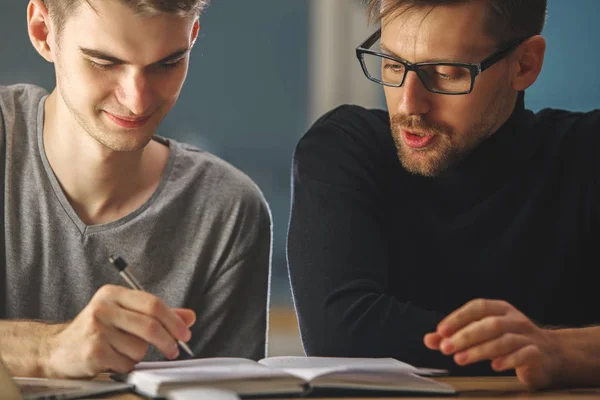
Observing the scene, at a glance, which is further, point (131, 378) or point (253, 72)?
point (253, 72)

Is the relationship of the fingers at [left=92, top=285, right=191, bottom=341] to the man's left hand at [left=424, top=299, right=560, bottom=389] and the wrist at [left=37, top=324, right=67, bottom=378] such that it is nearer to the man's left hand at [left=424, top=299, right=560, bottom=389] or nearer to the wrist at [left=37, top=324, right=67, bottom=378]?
the wrist at [left=37, top=324, right=67, bottom=378]

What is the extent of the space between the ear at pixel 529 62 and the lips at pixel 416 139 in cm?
27

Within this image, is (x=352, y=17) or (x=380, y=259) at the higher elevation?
(x=352, y=17)

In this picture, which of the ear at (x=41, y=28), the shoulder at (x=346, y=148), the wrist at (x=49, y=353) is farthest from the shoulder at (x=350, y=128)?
the wrist at (x=49, y=353)

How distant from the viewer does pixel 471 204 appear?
166cm

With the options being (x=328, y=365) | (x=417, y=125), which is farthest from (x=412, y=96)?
(x=328, y=365)

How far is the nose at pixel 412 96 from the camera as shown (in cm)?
157

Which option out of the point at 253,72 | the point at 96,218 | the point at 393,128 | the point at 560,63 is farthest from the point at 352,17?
the point at 96,218

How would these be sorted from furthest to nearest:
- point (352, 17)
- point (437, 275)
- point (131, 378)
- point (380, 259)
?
point (352, 17) → point (437, 275) → point (380, 259) → point (131, 378)

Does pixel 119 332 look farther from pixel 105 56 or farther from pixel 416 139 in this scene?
pixel 416 139

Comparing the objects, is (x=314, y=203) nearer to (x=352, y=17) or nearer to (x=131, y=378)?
(x=131, y=378)

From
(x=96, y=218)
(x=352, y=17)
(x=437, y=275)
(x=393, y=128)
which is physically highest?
(x=352, y=17)

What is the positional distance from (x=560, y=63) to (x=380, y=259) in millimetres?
1530

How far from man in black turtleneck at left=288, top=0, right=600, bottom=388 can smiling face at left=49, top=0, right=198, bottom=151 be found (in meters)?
0.32
